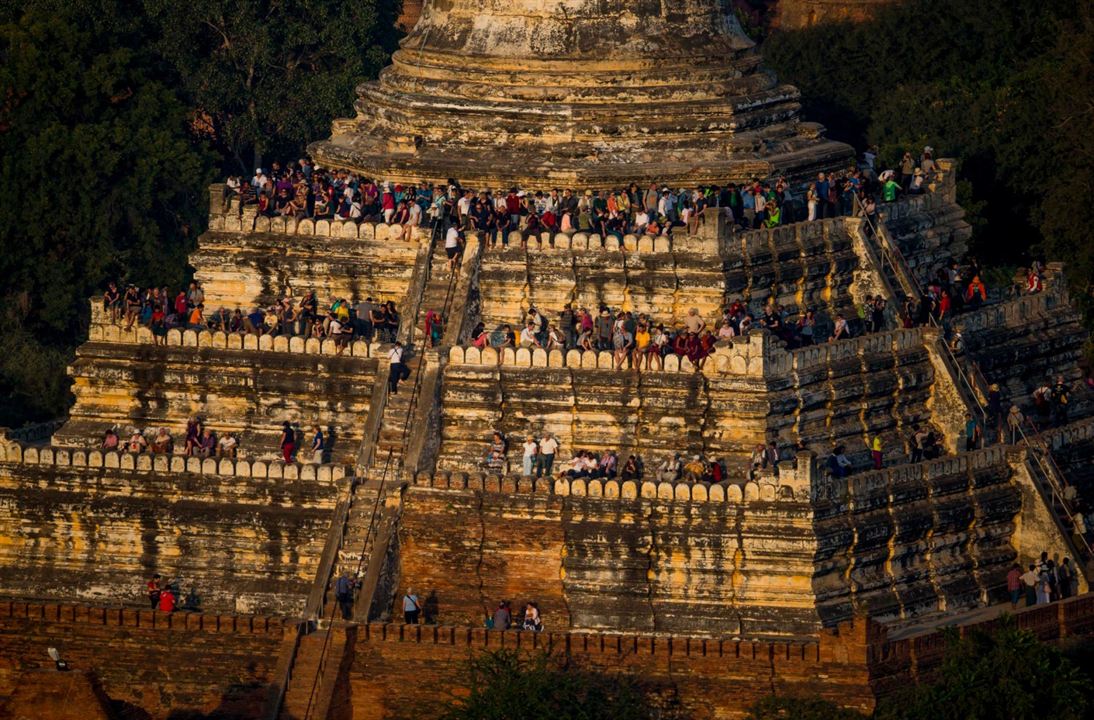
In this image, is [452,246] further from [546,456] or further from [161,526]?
[161,526]

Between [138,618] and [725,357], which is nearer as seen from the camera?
[138,618]

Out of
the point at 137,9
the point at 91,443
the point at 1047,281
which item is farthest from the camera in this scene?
the point at 137,9

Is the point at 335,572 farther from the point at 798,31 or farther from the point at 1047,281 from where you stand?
the point at 798,31

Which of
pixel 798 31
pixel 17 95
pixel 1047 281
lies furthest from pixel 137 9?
pixel 1047 281

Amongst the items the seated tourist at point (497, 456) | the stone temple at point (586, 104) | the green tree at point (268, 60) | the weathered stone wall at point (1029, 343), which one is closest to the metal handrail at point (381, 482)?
the seated tourist at point (497, 456)

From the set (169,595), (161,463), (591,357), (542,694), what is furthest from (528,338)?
(542,694)

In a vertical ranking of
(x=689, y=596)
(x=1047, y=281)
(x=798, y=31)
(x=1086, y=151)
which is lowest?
(x=689, y=596)
